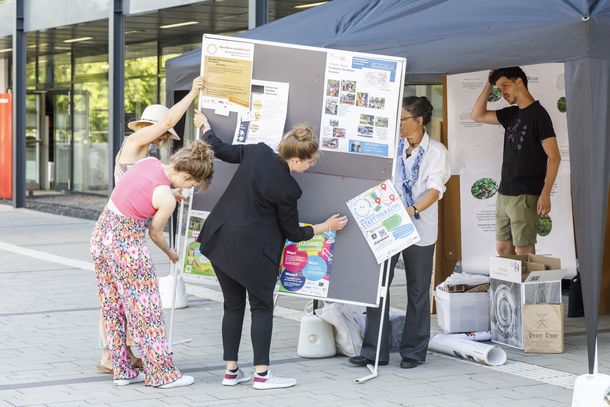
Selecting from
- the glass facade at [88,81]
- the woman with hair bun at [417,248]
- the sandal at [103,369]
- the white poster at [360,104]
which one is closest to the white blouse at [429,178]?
the woman with hair bun at [417,248]

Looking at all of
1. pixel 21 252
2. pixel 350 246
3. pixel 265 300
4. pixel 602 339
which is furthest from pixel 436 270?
pixel 21 252

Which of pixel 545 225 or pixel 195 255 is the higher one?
pixel 545 225

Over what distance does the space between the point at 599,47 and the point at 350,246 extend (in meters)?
1.92

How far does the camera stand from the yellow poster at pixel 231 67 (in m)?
6.75

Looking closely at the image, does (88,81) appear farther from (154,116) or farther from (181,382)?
(181,382)

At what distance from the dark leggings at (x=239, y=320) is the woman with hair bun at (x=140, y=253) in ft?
1.18

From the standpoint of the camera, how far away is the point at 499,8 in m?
6.36

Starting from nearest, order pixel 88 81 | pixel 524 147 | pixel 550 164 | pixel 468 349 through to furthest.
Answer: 1. pixel 468 349
2. pixel 550 164
3. pixel 524 147
4. pixel 88 81

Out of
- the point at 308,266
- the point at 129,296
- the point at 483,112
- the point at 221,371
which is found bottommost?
the point at 221,371

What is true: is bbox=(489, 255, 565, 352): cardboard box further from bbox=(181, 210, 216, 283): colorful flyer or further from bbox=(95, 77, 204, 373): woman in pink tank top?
bbox=(95, 77, 204, 373): woman in pink tank top

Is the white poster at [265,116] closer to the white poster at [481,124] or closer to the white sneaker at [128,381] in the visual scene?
the white sneaker at [128,381]

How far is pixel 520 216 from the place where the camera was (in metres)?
7.95

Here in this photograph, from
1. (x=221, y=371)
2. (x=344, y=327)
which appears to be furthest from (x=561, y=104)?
(x=221, y=371)

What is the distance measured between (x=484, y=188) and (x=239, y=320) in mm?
3034
